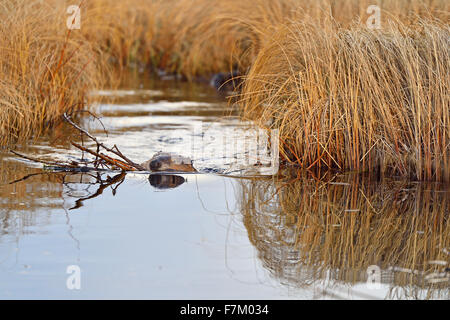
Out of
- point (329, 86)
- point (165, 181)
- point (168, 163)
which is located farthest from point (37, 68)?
point (329, 86)

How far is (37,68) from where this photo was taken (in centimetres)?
781

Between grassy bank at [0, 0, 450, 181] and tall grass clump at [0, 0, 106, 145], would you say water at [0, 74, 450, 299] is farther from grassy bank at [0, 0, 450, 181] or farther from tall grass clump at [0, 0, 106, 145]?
tall grass clump at [0, 0, 106, 145]

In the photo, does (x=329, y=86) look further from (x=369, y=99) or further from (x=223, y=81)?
(x=223, y=81)

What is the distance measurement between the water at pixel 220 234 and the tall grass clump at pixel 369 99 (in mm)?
236

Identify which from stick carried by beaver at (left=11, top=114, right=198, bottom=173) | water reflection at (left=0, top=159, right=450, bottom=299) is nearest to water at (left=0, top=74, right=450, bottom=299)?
water reflection at (left=0, top=159, right=450, bottom=299)

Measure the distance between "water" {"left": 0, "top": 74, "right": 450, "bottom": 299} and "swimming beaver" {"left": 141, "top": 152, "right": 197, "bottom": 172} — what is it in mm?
151

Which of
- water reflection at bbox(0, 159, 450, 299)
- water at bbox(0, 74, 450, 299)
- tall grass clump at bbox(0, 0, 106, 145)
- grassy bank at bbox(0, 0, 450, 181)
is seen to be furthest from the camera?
tall grass clump at bbox(0, 0, 106, 145)

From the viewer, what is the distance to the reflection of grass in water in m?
3.98

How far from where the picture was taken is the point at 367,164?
247 inches

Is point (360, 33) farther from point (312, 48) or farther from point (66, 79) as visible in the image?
point (66, 79)

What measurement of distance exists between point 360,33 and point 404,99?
2.15ft

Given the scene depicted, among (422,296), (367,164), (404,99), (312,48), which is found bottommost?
(422,296)

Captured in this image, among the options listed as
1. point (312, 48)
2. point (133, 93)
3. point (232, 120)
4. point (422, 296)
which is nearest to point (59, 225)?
point (422, 296)

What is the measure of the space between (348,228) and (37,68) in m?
4.30
